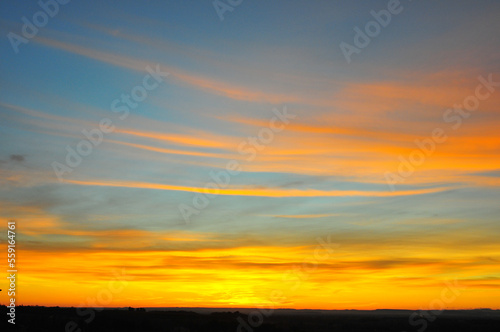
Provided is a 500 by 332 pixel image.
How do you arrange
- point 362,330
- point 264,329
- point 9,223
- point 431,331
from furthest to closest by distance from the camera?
point 362,330 < point 431,331 < point 264,329 < point 9,223

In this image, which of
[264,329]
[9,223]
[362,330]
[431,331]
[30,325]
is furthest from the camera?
[362,330]

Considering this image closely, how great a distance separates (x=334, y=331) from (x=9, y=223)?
59.6 metres

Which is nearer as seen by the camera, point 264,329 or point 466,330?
point 264,329

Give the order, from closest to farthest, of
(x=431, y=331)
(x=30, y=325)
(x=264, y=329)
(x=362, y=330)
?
Answer: (x=30, y=325), (x=264, y=329), (x=431, y=331), (x=362, y=330)

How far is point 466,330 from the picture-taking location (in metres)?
82.6

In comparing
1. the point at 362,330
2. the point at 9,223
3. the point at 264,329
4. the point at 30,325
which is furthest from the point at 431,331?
the point at 9,223

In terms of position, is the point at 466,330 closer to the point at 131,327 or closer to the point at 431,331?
the point at 431,331

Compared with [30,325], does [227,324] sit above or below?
above

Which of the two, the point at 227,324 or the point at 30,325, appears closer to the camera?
the point at 30,325

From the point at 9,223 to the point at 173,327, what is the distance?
29.9 metres

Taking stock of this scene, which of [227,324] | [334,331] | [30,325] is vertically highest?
[334,331]

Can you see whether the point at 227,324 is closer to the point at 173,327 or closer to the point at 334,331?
the point at 173,327

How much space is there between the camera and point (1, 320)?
49.5 metres

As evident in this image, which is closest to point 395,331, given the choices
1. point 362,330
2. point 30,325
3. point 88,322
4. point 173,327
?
point 362,330
